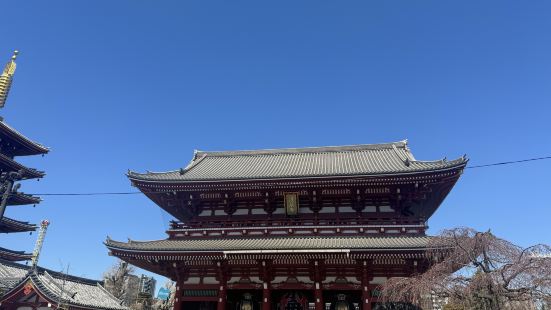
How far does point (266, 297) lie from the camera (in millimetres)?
17828

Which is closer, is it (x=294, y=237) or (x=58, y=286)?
(x=294, y=237)

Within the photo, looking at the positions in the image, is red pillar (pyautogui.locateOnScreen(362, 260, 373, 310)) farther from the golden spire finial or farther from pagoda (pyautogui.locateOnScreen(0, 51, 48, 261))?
the golden spire finial

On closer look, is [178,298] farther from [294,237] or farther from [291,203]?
[291,203]

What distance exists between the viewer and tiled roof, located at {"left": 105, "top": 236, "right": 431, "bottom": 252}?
16312 mm

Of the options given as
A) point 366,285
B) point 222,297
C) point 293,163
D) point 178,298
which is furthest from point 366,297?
point 293,163

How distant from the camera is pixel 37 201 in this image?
3738 cm

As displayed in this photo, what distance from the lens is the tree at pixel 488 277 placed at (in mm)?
10727

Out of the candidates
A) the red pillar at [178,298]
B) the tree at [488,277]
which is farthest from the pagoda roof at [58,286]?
the tree at [488,277]

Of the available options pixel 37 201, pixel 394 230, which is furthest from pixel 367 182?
pixel 37 201

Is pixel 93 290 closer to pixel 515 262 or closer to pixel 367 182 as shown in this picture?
pixel 367 182

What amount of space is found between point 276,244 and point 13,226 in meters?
30.4

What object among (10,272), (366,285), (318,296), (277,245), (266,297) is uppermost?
(277,245)

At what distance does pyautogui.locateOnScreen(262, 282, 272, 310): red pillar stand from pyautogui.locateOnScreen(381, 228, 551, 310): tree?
7.18 metres

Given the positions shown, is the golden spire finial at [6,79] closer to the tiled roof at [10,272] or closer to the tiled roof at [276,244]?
the tiled roof at [10,272]
